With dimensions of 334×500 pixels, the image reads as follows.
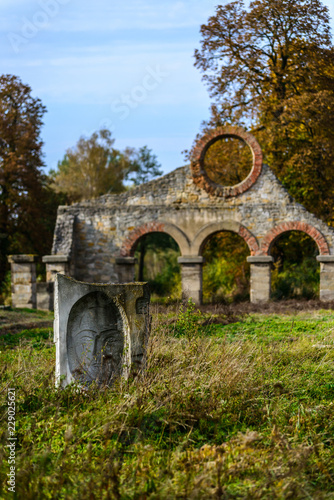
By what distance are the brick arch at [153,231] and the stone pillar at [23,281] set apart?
2601mm

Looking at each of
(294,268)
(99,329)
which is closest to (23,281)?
(294,268)

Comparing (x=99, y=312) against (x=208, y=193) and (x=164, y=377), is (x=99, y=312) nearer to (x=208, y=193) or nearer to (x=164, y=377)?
(x=164, y=377)

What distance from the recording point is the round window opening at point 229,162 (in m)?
20.5

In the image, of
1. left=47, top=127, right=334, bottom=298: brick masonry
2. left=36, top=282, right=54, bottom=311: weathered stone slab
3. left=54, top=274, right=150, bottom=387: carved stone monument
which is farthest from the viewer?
left=47, top=127, right=334, bottom=298: brick masonry

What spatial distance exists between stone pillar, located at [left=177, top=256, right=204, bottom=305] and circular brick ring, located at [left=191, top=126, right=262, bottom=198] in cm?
200

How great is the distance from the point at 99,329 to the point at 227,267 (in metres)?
14.0

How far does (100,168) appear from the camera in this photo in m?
34.2

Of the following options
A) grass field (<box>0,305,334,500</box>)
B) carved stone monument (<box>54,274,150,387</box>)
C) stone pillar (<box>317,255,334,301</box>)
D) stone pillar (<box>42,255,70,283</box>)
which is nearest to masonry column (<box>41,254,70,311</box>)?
stone pillar (<box>42,255,70,283</box>)

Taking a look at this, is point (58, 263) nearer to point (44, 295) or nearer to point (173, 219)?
point (44, 295)

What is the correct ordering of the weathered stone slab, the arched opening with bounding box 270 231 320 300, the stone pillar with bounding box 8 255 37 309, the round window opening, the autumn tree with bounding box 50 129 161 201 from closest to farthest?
1. the weathered stone slab
2. the stone pillar with bounding box 8 255 37 309
3. the arched opening with bounding box 270 231 320 300
4. the round window opening
5. the autumn tree with bounding box 50 129 161 201

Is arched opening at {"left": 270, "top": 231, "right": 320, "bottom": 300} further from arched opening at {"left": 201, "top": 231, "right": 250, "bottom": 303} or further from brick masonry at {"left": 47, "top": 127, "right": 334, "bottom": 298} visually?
arched opening at {"left": 201, "top": 231, "right": 250, "bottom": 303}

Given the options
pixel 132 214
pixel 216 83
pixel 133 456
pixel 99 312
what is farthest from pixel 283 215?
pixel 133 456

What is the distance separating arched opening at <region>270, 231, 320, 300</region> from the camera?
1730 centimetres

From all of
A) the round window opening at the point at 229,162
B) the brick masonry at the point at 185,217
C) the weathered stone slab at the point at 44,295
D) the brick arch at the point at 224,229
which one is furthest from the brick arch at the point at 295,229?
the weathered stone slab at the point at 44,295
